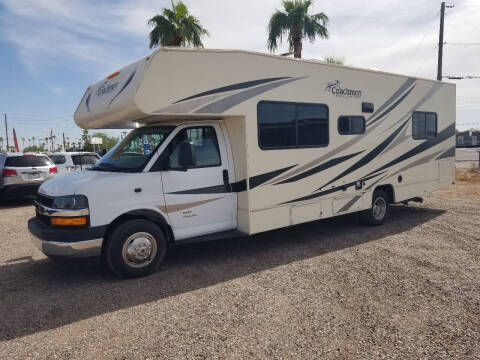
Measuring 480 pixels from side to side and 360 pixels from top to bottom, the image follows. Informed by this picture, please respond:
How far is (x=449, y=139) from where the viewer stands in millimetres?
9453

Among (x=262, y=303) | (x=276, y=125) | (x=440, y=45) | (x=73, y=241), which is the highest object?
(x=440, y=45)

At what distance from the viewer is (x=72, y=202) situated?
15.6 ft

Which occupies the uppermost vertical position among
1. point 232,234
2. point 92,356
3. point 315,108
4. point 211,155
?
point 315,108

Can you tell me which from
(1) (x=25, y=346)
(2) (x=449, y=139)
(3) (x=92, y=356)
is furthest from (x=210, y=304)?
(2) (x=449, y=139)

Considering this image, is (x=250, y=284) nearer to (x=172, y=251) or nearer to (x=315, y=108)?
(x=172, y=251)

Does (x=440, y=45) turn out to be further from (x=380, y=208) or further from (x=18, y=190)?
(x=18, y=190)

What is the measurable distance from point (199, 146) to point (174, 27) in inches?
481

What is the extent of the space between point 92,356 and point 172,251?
3.18 meters

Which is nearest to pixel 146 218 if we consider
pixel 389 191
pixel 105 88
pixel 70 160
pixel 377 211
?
pixel 105 88

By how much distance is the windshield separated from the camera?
5340 millimetres

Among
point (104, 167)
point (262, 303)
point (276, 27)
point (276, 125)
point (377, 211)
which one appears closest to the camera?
point (262, 303)

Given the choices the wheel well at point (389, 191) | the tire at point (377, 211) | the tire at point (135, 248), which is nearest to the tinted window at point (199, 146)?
the tire at point (135, 248)

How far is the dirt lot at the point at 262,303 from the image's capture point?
3.45 m

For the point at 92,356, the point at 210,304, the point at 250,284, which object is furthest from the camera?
the point at 250,284
